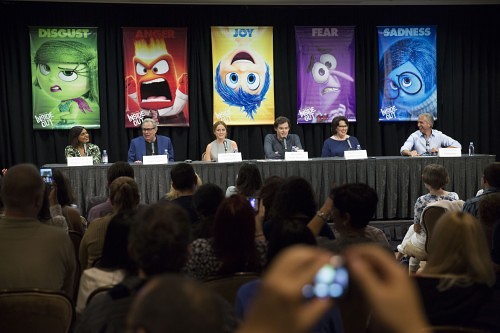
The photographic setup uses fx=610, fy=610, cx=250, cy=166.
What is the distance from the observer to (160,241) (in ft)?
5.36

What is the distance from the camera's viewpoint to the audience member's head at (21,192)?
2.41 meters

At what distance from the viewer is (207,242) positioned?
7.95 ft

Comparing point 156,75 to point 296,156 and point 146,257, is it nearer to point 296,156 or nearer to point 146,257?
point 296,156

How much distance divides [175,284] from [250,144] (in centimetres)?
765

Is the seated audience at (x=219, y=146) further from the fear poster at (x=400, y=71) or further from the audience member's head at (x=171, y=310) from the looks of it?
the audience member's head at (x=171, y=310)

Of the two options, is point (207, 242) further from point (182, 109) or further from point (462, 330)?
point (182, 109)

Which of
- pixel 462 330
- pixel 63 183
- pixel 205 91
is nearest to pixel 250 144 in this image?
pixel 205 91

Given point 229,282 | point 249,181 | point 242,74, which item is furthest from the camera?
point 242,74

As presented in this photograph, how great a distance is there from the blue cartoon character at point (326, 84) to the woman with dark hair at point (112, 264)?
6.39 metres

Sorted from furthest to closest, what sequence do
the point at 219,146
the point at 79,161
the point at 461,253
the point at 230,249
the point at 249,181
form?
the point at 219,146
the point at 79,161
the point at 249,181
the point at 230,249
the point at 461,253

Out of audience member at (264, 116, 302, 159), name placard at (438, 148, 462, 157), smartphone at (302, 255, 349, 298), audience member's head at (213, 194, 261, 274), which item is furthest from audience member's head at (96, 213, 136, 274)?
name placard at (438, 148, 462, 157)

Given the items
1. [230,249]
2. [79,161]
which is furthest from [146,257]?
[79,161]

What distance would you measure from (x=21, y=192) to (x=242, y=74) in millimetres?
6053

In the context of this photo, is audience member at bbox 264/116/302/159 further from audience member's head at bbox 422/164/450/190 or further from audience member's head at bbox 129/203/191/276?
audience member's head at bbox 129/203/191/276
